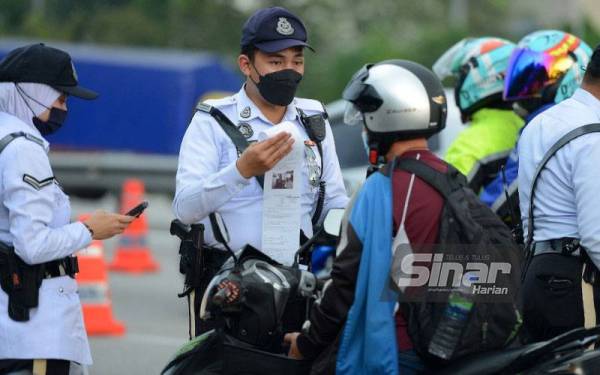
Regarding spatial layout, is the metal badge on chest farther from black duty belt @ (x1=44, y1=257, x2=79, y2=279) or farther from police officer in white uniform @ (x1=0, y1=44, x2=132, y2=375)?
black duty belt @ (x1=44, y1=257, x2=79, y2=279)

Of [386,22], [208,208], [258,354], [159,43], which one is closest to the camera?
[258,354]

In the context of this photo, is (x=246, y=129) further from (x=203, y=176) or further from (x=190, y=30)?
(x=190, y=30)

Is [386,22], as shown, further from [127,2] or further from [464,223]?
[464,223]

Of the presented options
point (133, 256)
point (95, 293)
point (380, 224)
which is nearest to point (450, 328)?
point (380, 224)

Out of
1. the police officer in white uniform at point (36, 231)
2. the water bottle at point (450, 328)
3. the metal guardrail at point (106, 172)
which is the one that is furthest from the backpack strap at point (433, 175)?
the metal guardrail at point (106, 172)

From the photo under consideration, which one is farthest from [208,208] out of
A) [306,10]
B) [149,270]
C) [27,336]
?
[306,10]

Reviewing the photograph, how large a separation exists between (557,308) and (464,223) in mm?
1190

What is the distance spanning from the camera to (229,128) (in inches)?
203

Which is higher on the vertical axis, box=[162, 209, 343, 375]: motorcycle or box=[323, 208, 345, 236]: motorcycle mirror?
box=[323, 208, 345, 236]: motorcycle mirror

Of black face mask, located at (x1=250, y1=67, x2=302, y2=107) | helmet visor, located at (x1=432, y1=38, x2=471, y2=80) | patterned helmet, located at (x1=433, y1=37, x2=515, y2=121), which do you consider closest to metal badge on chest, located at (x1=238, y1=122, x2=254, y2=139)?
black face mask, located at (x1=250, y1=67, x2=302, y2=107)

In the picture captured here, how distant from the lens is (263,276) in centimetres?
472

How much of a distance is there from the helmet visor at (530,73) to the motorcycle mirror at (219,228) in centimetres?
211

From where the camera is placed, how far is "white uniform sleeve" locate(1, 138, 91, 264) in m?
4.88

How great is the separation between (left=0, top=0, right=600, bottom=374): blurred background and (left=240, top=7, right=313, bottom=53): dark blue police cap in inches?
172
